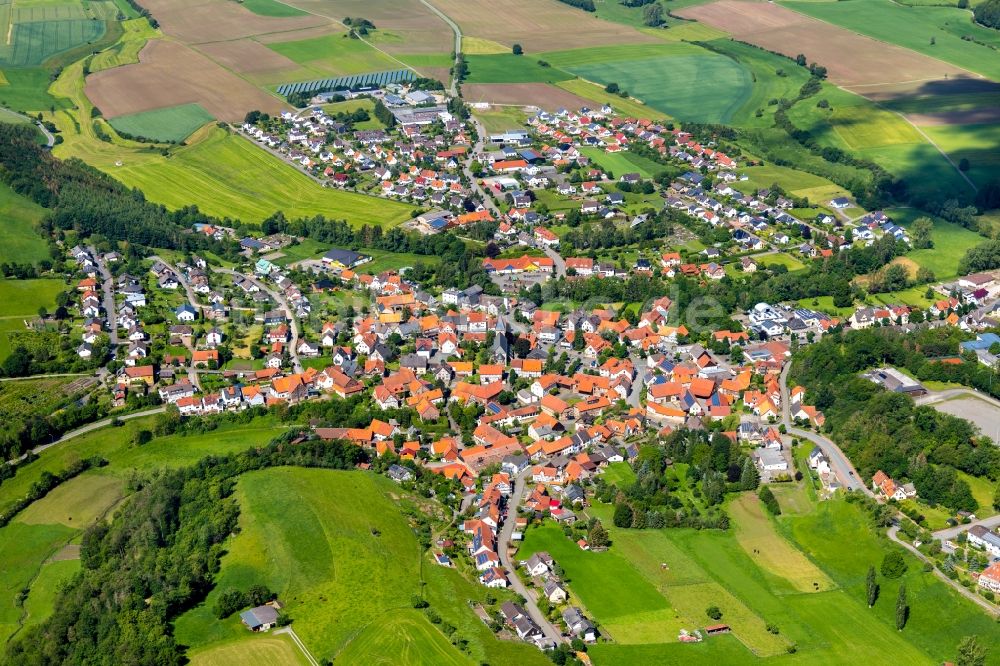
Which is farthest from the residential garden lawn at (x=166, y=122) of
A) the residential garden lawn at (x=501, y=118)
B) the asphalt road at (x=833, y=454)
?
the asphalt road at (x=833, y=454)

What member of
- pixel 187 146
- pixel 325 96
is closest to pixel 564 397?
pixel 187 146

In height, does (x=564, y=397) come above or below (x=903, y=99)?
below

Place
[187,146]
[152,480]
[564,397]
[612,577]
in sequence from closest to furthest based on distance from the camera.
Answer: [612,577]
[152,480]
[564,397]
[187,146]

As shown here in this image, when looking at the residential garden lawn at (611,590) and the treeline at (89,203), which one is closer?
the residential garden lawn at (611,590)

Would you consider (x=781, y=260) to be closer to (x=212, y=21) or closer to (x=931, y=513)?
(x=931, y=513)

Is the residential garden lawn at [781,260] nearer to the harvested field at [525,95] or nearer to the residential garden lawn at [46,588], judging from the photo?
the harvested field at [525,95]

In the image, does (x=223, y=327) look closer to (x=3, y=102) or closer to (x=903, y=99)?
(x=3, y=102)
